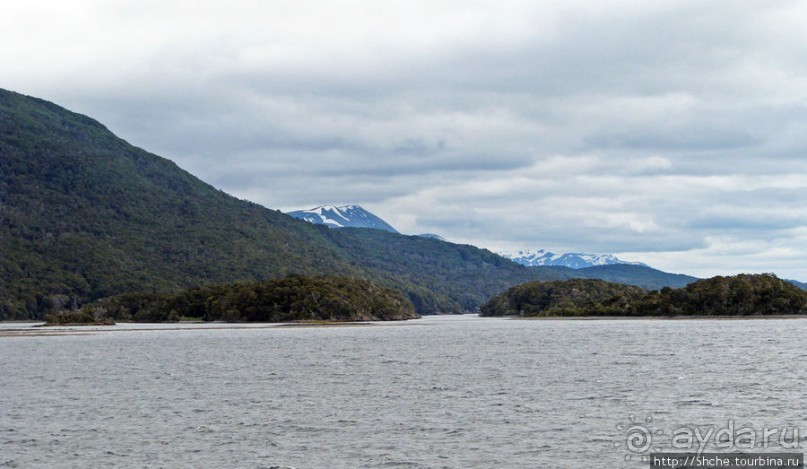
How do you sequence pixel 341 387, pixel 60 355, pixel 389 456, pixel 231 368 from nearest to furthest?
1. pixel 389 456
2. pixel 341 387
3. pixel 231 368
4. pixel 60 355

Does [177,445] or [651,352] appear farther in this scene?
[651,352]

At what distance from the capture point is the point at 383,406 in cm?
7256

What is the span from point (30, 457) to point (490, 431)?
94.9 feet

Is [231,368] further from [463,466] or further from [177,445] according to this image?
[463,466]

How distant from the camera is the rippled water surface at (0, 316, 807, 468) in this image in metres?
52.0

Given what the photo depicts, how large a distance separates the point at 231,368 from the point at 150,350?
46824 mm

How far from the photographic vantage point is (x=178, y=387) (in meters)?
90.1

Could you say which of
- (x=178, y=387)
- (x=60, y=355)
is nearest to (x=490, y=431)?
(x=178, y=387)

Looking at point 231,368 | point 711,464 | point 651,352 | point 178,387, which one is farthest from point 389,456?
point 651,352

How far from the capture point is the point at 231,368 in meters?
114

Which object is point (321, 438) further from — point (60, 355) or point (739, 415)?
point (60, 355)

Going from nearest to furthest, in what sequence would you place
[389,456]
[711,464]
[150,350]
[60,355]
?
[711,464] < [389,456] < [60,355] < [150,350]

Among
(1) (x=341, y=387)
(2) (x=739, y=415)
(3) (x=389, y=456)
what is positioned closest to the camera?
(3) (x=389, y=456)

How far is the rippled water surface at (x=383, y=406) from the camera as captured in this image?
2047 inches
